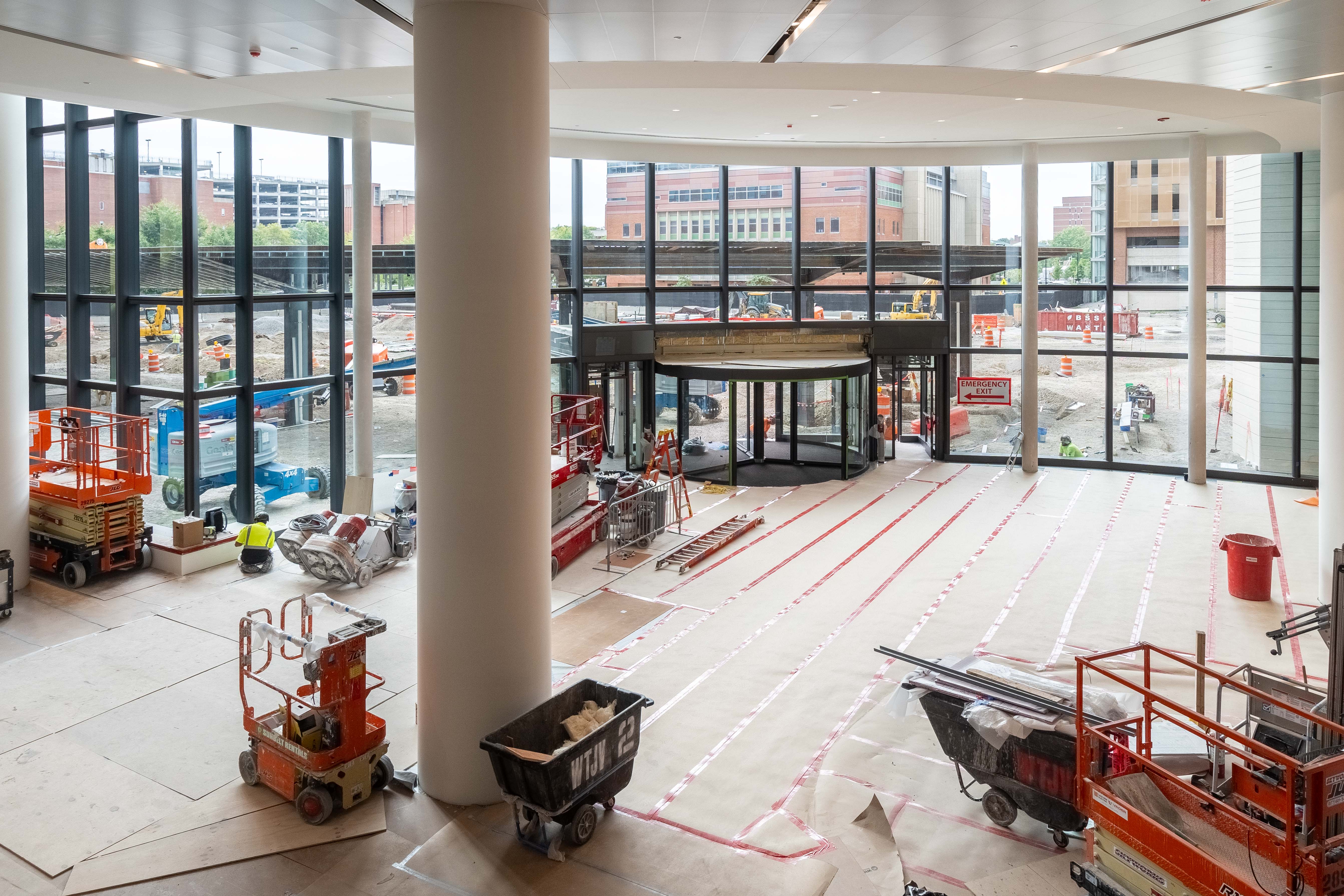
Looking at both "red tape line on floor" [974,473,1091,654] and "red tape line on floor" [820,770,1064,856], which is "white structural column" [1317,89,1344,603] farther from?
"red tape line on floor" [820,770,1064,856]

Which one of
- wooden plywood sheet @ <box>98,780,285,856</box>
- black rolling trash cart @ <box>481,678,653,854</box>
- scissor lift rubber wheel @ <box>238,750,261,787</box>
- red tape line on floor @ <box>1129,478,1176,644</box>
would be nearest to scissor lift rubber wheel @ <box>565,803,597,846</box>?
black rolling trash cart @ <box>481,678,653,854</box>

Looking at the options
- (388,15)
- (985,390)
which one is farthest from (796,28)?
(985,390)

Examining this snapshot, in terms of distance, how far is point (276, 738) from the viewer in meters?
7.22

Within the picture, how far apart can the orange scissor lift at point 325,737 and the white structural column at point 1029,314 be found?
15.5m

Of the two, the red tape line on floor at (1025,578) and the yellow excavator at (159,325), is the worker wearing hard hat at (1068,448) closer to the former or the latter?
the red tape line on floor at (1025,578)

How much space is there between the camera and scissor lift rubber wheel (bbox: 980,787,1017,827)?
23.0 ft

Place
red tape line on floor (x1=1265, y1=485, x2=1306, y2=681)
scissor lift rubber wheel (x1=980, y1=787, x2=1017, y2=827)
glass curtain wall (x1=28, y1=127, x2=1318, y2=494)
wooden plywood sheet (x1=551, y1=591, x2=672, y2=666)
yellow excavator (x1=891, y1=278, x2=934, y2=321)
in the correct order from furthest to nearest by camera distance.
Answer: yellow excavator (x1=891, y1=278, x2=934, y2=321) < glass curtain wall (x1=28, y1=127, x2=1318, y2=494) < wooden plywood sheet (x1=551, y1=591, x2=672, y2=666) < red tape line on floor (x1=1265, y1=485, x2=1306, y2=681) < scissor lift rubber wheel (x1=980, y1=787, x2=1017, y2=827)

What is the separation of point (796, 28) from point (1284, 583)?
9.74 m

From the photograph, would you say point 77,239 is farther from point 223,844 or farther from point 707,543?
point 223,844

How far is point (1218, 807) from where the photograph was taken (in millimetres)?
5684

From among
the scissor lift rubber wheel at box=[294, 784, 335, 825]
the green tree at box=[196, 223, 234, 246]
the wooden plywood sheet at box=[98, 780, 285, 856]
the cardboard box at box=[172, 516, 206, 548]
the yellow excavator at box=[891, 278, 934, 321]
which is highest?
the green tree at box=[196, 223, 234, 246]

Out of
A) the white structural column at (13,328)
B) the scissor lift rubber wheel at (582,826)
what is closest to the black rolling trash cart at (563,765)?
the scissor lift rubber wheel at (582,826)

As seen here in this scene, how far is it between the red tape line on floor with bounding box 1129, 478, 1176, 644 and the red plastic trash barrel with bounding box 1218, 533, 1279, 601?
0.96 metres

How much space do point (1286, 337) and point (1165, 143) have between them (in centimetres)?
428
